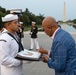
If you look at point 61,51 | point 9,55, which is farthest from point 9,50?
point 61,51

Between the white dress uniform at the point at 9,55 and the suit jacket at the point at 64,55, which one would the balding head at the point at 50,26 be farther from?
the white dress uniform at the point at 9,55

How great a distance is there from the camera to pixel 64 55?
384 cm

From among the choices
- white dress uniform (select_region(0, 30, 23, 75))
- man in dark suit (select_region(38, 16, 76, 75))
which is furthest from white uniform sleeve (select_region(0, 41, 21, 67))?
man in dark suit (select_region(38, 16, 76, 75))

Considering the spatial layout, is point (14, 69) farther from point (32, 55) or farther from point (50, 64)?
point (50, 64)

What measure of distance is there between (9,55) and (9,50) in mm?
72

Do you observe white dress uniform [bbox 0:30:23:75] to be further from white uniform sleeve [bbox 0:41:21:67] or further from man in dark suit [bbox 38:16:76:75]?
man in dark suit [bbox 38:16:76:75]

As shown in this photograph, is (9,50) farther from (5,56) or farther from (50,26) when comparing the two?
(50,26)

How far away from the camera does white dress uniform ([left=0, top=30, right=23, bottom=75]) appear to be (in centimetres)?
430

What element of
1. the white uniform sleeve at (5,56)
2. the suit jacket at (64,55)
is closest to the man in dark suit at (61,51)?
the suit jacket at (64,55)

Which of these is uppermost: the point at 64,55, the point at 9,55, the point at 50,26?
the point at 50,26

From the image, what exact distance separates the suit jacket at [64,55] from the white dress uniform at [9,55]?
0.65 metres

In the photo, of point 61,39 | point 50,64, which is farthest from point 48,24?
point 50,64

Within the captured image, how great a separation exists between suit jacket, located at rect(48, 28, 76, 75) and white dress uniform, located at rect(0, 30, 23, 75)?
2.12 feet

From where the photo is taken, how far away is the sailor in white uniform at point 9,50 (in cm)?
430
